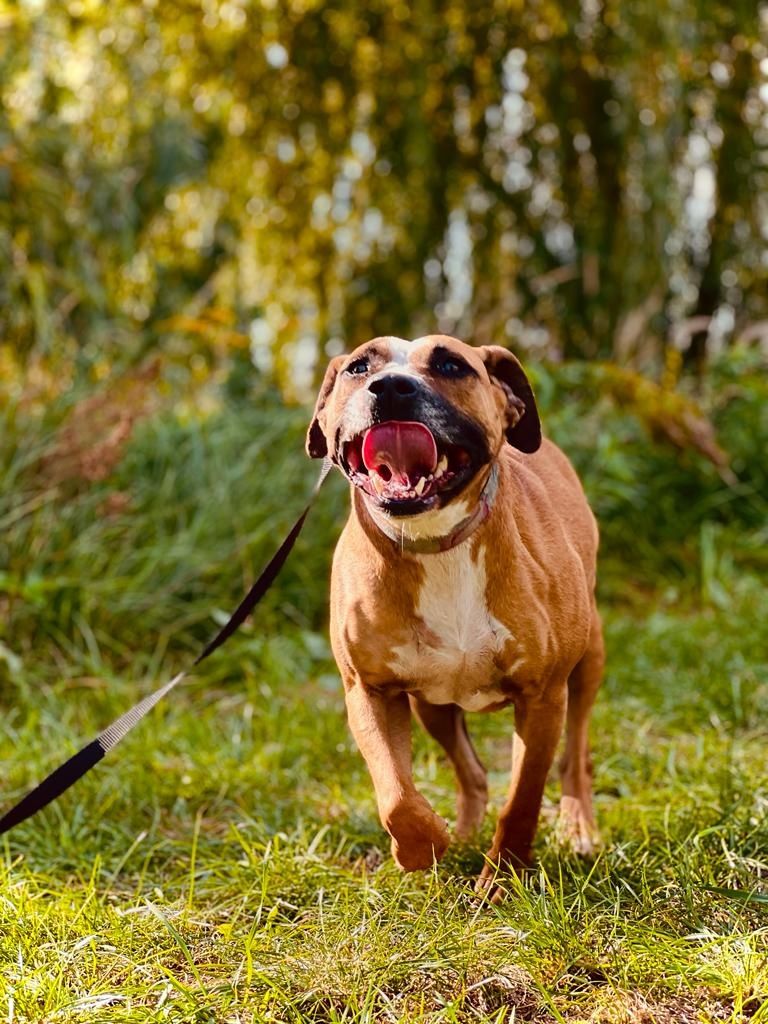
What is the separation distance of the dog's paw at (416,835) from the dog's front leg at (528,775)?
0.51ft

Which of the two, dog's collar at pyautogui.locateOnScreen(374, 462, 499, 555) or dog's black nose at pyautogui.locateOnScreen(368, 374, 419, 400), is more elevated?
dog's black nose at pyautogui.locateOnScreen(368, 374, 419, 400)

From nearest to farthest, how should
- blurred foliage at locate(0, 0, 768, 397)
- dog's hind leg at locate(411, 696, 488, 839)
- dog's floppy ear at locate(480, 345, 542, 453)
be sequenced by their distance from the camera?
dog's floppy ear at locate(480, 345, 542, 453) → dog's hind leg at locate(411, 696, 488, 839) → blurred foliage at locate(0, 0, 768, 397)

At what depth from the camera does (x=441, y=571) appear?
92.7 inches

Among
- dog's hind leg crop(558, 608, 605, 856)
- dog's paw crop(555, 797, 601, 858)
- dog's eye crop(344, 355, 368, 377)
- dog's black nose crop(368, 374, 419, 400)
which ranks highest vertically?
dog's eye crop(344, 355, 368, 377)

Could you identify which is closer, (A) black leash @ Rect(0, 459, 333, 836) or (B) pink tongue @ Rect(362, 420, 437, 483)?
(B) pink tongue @ Rect(362, 420, 437, 483)

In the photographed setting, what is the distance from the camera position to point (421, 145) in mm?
8086

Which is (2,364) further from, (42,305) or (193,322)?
(193,322)

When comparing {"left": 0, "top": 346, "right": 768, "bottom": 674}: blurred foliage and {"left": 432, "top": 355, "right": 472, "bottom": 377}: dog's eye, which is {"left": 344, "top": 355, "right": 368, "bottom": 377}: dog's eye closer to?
{"left": 432, "top": 355, "right": 472, "bottom": 377}: dog's eye

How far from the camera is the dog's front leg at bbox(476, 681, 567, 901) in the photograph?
96.9 inches

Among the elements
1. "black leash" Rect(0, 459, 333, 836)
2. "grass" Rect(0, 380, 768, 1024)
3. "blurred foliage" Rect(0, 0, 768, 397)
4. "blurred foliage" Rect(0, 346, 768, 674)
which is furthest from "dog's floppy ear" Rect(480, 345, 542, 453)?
"blurred foliage" Rect(0, 0, 768, 397)

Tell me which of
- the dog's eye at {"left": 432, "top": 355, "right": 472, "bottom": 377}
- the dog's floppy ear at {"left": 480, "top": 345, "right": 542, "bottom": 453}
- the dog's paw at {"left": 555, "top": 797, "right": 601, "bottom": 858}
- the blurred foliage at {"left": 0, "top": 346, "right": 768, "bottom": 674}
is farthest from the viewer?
the blurred foliage at {"left": 0, "top": 346, "right": 768, "bottom": 674}

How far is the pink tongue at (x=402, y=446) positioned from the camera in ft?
6.91

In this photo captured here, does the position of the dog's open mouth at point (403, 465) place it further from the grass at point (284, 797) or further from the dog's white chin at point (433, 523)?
the grass at point (284, 797)

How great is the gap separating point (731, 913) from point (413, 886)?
2.06 ft
